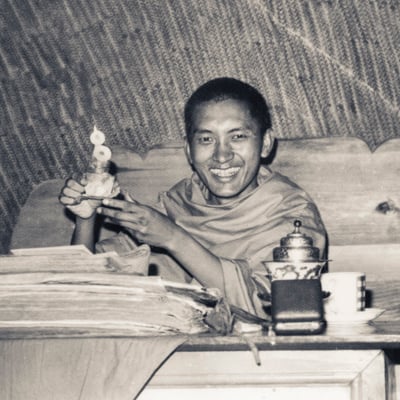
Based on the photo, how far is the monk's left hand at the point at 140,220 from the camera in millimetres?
1253

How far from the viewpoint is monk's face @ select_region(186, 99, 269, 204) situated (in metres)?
1.75

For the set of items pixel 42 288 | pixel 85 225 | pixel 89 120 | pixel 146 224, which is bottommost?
pixel 42 288

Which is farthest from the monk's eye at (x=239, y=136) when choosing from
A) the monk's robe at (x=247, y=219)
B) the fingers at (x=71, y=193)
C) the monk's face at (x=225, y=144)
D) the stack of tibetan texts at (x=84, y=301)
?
the stack of tibetan texts at (x=84, y=301)

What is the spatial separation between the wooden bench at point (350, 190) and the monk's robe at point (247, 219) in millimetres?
123

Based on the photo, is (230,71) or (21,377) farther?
(230,71)

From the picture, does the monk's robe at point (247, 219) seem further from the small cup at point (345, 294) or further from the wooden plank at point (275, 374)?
the wooden plank at point (275, 374)

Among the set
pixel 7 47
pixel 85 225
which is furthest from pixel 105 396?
pixel 7 47

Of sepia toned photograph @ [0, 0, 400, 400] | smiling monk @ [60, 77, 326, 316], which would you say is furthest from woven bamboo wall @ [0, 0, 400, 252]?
smiling monk @ [60, 77, 326, 316]

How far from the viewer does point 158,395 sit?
0.97 metres

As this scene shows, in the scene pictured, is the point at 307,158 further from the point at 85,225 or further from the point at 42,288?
the point at 42,288

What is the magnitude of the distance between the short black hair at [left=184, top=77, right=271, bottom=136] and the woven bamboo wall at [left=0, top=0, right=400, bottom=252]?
0.28 feet

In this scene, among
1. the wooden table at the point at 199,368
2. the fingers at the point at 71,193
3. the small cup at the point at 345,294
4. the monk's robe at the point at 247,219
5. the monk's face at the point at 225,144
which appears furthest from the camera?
the monk's face at the point at 225,144

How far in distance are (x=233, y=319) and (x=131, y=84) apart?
3.21 feet

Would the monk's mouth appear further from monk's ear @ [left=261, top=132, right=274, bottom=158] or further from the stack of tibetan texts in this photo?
the stack of tibetan texts
